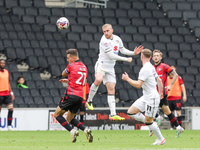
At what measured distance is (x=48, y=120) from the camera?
14.0m

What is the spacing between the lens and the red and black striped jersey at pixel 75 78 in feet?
26.3

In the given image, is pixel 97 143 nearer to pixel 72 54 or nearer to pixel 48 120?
pixel 72 54

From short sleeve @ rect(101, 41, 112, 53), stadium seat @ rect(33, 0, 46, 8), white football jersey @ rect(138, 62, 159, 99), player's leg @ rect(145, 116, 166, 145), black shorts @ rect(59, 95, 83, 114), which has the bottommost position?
player's leg @ rect(145, 116, 166, 145)

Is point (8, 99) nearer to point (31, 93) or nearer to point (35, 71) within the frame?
point (31, 93)

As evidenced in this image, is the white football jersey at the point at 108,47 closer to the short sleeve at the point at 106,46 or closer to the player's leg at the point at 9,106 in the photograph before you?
the short sleeve at the point at 106,46

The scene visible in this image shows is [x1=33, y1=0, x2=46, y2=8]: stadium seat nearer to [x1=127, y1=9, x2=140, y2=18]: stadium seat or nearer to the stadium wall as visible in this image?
[x1=127, y1=9, x2=140, y2=18]: stadium seat

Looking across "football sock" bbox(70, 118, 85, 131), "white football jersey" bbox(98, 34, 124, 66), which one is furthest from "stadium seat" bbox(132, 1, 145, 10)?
"football sock" bbox(70, 118, 85, 131)

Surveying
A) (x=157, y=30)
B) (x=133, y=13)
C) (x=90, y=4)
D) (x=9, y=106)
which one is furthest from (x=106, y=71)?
(x=90, y=4)

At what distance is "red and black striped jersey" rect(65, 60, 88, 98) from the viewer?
801 centimetres

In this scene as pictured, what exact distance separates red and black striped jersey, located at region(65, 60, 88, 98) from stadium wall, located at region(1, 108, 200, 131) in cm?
606

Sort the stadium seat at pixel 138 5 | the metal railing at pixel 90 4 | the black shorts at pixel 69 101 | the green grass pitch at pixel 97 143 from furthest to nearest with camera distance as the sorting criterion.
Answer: the stadium seat at pixel 138 5 → the metal railing at pixel 90 4 → the black shorts at pixel 69 101 → the green grass pitch at pixel 97 143

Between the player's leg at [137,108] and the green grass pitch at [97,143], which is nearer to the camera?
the green grass pitch at [97,143]

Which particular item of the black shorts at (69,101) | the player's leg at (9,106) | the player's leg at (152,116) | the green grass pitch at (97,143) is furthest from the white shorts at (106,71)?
the player's leg at (9,106)

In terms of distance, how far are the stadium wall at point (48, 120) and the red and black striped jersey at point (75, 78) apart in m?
6.06
